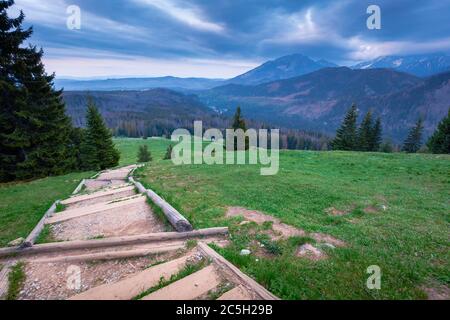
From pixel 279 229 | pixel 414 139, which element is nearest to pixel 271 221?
pixel 279 229

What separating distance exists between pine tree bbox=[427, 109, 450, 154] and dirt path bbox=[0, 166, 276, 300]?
179 feet

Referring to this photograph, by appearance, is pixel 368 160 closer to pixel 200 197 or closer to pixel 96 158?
pixel 200 197

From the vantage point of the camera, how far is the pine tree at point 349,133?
176 feet

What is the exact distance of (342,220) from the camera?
30.5 feet

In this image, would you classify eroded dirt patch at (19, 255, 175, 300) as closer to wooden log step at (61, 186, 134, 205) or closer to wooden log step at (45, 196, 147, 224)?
wooden log step at (45, 196, 147, 224)

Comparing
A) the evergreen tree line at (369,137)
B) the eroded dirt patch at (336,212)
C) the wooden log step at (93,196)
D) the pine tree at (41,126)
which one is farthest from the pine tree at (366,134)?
the pine tree at (41,126)

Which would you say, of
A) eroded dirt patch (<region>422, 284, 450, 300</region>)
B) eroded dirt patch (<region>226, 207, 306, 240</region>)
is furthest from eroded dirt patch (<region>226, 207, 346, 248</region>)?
eroded dirt patch (<region>422, 284, 450, 300</region>)

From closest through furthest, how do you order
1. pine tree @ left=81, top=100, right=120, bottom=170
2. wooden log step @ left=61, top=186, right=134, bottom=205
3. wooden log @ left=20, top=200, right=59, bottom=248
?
wooden log @ left=20, top=200, right=59, bottom=248 → wooden log step @ left=61, top=186, right=134, bottom=205 → pine tree @ left=81, top=100, right=120, bottom=170

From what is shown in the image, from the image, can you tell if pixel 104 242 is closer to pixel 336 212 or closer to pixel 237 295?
pixel 237 295

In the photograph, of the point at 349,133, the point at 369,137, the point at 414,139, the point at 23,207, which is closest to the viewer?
the point at 23,207

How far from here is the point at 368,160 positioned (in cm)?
2391

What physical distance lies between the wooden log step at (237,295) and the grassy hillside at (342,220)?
2.03 feet

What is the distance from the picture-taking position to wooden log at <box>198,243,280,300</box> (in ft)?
15.4

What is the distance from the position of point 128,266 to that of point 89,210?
5612 millimetres
